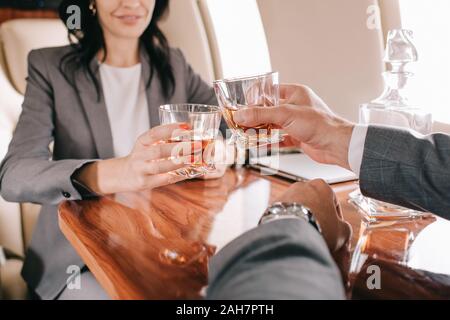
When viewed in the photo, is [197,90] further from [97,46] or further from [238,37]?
[238,37]

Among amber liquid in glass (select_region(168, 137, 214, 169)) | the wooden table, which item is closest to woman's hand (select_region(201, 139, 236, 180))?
the wooden table

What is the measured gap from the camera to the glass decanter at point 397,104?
1.15 meters

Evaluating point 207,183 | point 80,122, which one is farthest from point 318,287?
point 80,122

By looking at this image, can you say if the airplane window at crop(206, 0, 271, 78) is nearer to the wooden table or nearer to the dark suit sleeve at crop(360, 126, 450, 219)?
the wooden table

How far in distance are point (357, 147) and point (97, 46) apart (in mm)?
1191

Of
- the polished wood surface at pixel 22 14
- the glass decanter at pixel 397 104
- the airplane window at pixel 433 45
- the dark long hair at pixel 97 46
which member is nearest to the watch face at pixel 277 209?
the glass decanter at pixel 397 104

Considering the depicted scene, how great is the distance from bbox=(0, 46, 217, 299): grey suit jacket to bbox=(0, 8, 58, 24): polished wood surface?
883 millimetres

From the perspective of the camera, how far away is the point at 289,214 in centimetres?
74

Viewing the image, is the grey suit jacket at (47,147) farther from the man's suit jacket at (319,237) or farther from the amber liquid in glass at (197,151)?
the man's suit jacket at (319,237)

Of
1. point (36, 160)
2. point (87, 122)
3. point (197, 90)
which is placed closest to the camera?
point (36, 160)

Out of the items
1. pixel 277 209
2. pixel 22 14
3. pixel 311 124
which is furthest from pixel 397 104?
pixel 22 14

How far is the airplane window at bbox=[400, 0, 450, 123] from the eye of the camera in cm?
168
